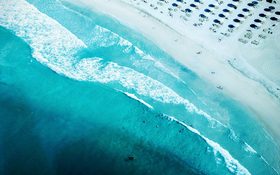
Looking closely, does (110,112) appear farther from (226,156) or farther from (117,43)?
(226,156)

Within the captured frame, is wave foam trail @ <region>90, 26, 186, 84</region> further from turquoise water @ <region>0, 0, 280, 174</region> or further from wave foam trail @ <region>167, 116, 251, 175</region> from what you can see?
wave foam trail @ <region>167, 116, 251, 175</region>

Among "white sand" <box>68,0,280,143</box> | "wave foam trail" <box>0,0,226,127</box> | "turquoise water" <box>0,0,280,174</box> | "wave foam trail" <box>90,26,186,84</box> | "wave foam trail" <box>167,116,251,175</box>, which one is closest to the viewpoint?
"wave foam trail" <box>167,116,251,175</box>

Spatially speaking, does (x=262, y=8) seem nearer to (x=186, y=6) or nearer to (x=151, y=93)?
(x=186, y=6)

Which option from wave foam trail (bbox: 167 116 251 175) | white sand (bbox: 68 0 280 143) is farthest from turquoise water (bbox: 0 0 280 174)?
white sand (bbox: 68 0 280 143)

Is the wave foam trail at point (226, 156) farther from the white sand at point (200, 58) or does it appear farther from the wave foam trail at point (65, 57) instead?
the white sand at point (200, 58)

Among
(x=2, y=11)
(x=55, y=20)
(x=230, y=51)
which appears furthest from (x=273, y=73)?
(x=2, y=11)

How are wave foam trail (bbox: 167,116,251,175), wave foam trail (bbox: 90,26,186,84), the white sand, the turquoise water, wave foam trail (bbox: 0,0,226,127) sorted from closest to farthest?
wave foam trail (bbox: 167,116,251,175)
the turquoise water
the white sand
wave foam trail (bbox: 0,0,226,127)
wave foam trail (bbox: 90,26,186,84)
